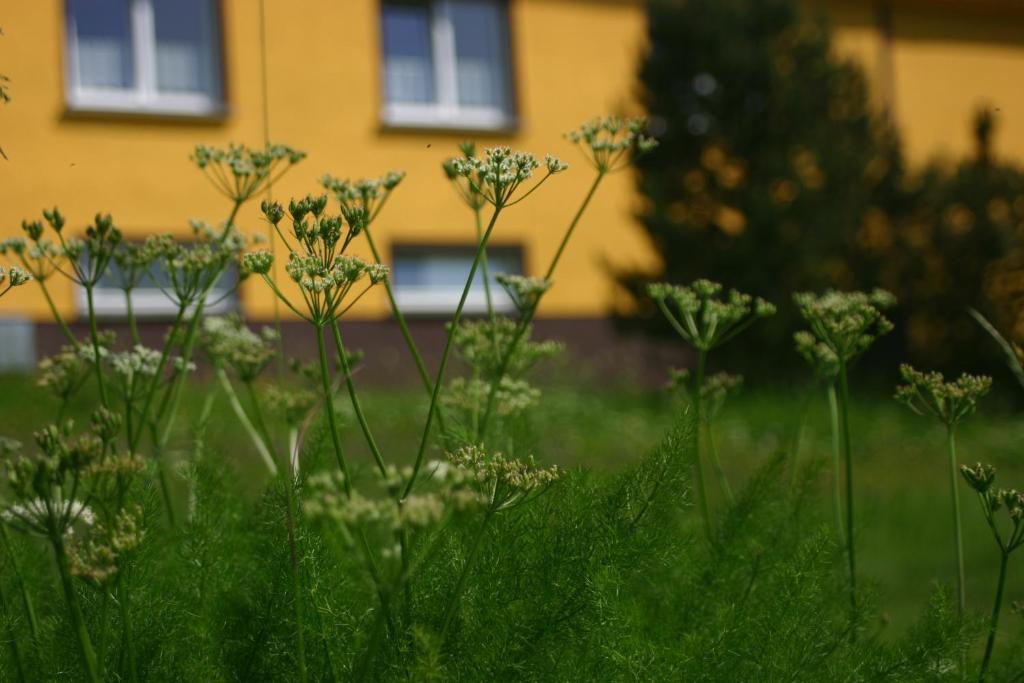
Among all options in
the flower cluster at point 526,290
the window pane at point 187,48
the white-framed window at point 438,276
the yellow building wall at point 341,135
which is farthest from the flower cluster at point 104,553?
the window pane at point 187,48

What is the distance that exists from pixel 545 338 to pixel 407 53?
3.74m

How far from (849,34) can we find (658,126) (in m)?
4.52

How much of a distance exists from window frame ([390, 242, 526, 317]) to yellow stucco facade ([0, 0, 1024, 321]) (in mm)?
122

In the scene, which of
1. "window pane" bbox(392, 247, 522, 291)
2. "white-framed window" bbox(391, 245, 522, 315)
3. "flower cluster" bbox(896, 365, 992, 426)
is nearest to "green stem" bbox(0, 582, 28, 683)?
"flower cluster" bbox(896, 365, 992, 426)

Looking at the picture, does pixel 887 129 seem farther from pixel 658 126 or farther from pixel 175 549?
pixel 175 549

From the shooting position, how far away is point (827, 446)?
28.7ft

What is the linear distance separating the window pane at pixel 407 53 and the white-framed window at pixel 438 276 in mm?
1692

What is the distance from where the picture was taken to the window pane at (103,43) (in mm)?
11305

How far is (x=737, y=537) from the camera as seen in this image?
1576 millimetres

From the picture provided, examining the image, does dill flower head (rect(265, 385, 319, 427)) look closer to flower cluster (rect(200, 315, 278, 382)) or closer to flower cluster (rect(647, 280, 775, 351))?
flower cluster (rect(200, 315, 278, 382))

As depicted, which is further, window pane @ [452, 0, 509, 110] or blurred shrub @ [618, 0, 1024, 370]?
window pane @ [452, 0, 509, 110]

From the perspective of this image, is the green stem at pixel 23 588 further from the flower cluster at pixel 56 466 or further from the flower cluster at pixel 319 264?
the flower cluster at pixel 319 264

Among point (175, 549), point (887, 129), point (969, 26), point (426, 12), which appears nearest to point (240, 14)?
point (426, 12)

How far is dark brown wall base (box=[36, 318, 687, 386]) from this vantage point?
10766 millimetres
